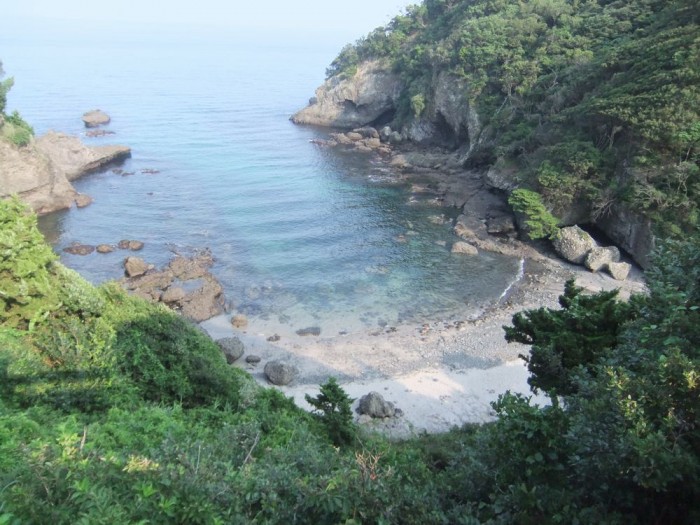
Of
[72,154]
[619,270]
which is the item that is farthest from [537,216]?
[72,154]

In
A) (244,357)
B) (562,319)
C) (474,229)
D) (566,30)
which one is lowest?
(244,357)

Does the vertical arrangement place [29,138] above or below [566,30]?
below

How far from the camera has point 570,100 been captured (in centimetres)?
4131

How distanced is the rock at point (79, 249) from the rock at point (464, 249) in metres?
26.9

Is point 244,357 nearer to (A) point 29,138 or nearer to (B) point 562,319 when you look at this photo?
(B) point 562,319

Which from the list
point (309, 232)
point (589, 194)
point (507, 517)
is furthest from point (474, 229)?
point (507, 517)

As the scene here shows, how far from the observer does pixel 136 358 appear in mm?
16703

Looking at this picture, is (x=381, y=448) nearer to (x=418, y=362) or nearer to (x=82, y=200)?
(x=418, y=362)

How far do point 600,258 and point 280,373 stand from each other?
2339 cm

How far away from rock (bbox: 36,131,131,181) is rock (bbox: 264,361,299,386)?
37.5 meters

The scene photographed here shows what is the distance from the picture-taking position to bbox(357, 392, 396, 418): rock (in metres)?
21.4

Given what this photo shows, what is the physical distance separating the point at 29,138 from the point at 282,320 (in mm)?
28968

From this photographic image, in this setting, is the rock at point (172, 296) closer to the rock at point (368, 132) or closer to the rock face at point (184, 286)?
the rock face at point (184, 286)

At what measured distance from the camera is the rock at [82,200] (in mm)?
44281
